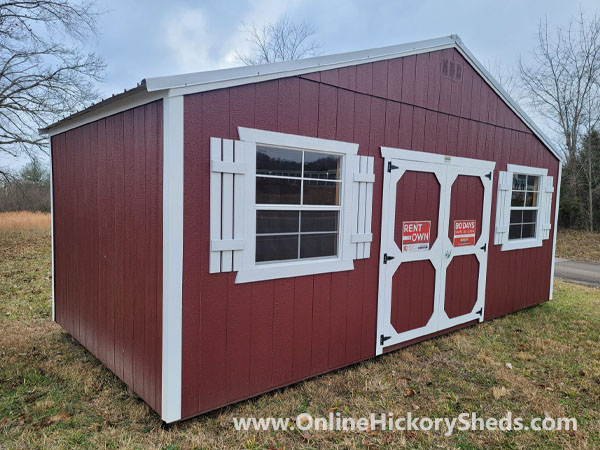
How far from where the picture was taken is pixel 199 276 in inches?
110

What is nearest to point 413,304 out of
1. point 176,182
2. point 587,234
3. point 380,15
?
point 176,182

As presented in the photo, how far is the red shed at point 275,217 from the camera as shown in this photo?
276cm

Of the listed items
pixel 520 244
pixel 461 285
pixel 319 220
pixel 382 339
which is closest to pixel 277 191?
pixel 319 220

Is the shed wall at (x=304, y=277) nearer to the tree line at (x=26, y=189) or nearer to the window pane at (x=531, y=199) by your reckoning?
the window pane at (x=531, y=199)

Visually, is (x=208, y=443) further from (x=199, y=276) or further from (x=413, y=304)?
(x=413, y=304)

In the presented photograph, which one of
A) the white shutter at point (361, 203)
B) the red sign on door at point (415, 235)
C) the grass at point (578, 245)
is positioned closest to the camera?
A: the white shutter at point (361, 203)

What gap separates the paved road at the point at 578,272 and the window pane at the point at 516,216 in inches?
183

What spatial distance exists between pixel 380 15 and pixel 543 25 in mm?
7816

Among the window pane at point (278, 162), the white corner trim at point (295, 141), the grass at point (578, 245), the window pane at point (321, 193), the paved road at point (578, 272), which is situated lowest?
the paved road at point (578, 272)

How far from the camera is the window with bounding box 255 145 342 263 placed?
3113 mm

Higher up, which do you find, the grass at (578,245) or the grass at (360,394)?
the grass at (578,245)

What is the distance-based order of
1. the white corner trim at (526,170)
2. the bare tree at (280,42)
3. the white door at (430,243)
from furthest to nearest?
the bare tree at (280,42)
the white corner trim at (526,170)
the white door at (430,243)

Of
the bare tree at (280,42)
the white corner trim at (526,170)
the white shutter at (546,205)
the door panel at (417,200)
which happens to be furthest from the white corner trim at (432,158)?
the bare tree at (280,42)

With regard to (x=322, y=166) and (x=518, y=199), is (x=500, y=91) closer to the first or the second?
(x=518, y=199)
